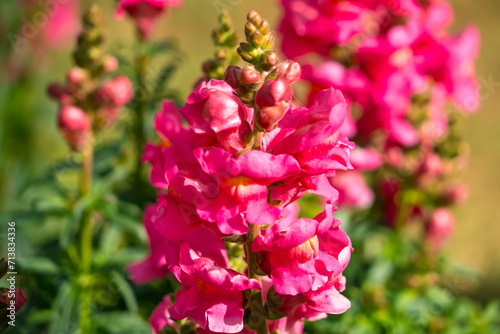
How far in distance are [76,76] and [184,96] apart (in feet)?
9.59

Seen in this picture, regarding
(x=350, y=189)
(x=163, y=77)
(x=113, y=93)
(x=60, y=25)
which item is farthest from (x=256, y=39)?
(x=60, y=25)

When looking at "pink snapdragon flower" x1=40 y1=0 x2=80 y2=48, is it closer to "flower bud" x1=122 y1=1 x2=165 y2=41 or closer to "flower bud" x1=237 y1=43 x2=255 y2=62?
"flower bud" x1=122 y1=1 x2=165 y2=41

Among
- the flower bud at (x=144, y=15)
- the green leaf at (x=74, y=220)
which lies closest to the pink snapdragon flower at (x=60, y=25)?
the flower bud at (x=144, y=15)

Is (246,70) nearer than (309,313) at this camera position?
Yes

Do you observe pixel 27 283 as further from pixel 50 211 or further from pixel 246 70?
pixel 246 70

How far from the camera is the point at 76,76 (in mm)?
1967

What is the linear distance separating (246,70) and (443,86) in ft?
5.14

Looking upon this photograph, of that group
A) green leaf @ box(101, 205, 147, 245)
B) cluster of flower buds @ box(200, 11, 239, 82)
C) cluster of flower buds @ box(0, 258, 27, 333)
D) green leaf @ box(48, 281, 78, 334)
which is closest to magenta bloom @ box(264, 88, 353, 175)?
cluster of flower buds @ box(200, 11, 239, 82)

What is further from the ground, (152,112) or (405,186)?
(152,112)

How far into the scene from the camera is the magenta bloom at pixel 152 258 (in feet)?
4.65

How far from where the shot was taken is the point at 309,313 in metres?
1.29

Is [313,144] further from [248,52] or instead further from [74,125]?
[74,125]

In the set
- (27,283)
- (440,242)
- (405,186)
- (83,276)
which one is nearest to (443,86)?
(405,186)

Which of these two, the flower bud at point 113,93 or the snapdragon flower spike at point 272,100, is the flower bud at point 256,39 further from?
the flower bud at point 113,93
